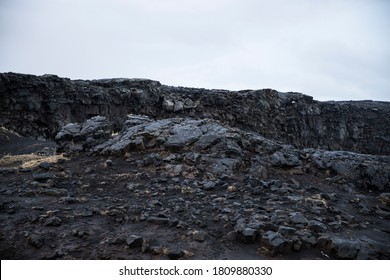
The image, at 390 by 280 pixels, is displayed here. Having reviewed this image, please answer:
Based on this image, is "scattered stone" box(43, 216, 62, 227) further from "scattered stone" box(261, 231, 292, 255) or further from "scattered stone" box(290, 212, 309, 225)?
"scattered stone" box(290, 212, 309, 225)

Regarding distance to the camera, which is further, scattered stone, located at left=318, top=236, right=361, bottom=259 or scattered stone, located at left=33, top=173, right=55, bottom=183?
scattered stone, located at left=33, top=173, right=55, bottom=183

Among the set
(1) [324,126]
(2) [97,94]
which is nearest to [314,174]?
(2) [97,94]

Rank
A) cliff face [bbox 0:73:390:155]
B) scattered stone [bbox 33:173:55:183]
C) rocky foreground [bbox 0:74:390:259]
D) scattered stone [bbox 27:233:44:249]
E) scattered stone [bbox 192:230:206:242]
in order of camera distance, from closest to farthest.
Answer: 1. scattered stone [bbox 27:233:44:249]
2. rocky foreground [bbox 0:74:390:259]
3. scattered stone [bbox 192:230:206:242]
4. scattered stone [bbox 33:173:55:183]
5. cliff face [bbox 0:73:390:155]

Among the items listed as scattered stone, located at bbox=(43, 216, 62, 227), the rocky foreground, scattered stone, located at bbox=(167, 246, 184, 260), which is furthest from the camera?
scattered stone, located at bbox=(43, 216, 62, 227)

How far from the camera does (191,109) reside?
2841cm

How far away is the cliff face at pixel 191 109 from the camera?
74.8 feet

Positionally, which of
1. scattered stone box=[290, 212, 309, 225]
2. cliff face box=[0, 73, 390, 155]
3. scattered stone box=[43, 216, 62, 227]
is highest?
cliff face box=[0, 73, 390, 155]

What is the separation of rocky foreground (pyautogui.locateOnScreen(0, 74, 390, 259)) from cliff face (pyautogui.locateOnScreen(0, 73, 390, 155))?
528 cm

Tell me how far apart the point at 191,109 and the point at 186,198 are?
21.7 metres

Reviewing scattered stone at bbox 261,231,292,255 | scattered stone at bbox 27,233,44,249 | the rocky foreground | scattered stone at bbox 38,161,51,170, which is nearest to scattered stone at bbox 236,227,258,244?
the rocky foreground

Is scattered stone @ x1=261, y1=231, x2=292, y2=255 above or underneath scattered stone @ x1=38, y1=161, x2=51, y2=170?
underneath

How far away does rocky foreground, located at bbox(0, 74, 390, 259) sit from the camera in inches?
194

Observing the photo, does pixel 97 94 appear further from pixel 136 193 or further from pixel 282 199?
pixel 282 199

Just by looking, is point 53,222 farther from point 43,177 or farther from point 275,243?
point 275,243
